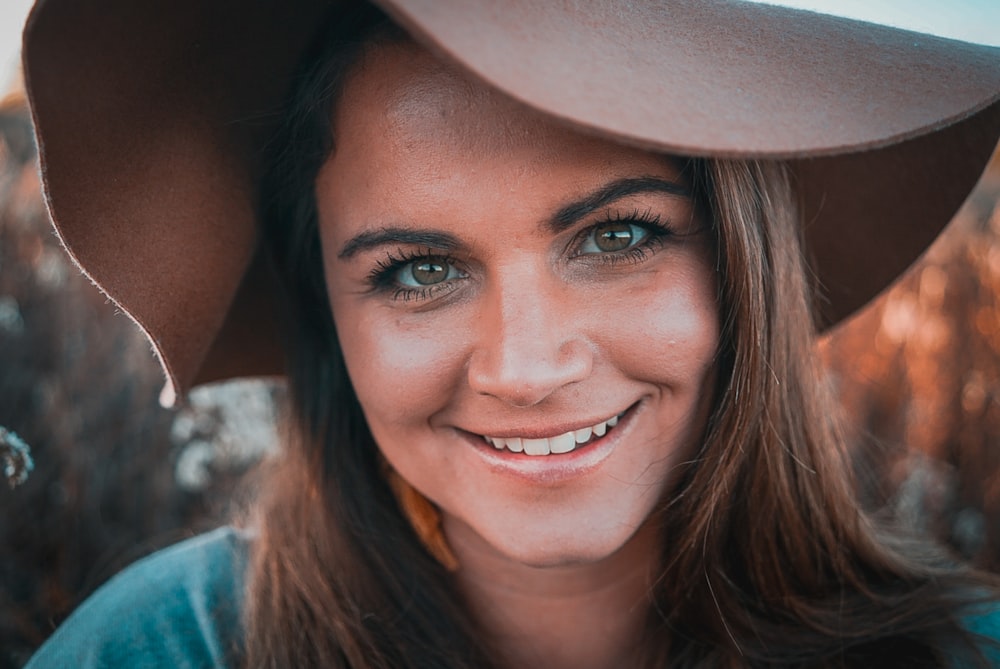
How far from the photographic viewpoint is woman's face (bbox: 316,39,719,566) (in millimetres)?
1460

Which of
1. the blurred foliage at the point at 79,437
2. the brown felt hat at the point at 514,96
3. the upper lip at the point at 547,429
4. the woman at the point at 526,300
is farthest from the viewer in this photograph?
the blurred foliage at the point at 79,437

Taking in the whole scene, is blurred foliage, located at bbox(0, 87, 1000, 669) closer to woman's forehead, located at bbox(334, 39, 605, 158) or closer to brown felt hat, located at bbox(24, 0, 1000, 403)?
brown felt hat, located at bbox(24, 0, 1000, 403)

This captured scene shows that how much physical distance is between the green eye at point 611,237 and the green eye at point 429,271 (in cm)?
27

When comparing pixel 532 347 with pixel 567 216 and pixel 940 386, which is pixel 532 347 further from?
pixel 940 386

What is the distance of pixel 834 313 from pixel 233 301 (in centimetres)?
158

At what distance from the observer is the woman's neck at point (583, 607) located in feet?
6.17

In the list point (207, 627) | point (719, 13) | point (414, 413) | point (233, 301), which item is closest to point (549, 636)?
point (414, 413)

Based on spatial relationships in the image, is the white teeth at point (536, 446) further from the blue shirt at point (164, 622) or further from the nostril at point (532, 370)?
the blue shirt at point (164, 622)

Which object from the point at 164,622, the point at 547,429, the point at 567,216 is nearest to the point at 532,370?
the point at 547,429

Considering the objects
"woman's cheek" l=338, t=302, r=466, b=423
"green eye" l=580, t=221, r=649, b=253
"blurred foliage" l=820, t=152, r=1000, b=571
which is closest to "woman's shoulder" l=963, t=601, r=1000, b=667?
"green eye" l=580, t=221, r=649, b=253

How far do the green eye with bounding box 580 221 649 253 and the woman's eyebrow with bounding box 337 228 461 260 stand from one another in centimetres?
25

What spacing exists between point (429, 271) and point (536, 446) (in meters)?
0.41

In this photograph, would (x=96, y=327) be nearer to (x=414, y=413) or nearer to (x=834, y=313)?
(x=414, y=413)

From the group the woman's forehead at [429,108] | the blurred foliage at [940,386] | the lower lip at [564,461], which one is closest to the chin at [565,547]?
the lower lip at [564,461]
